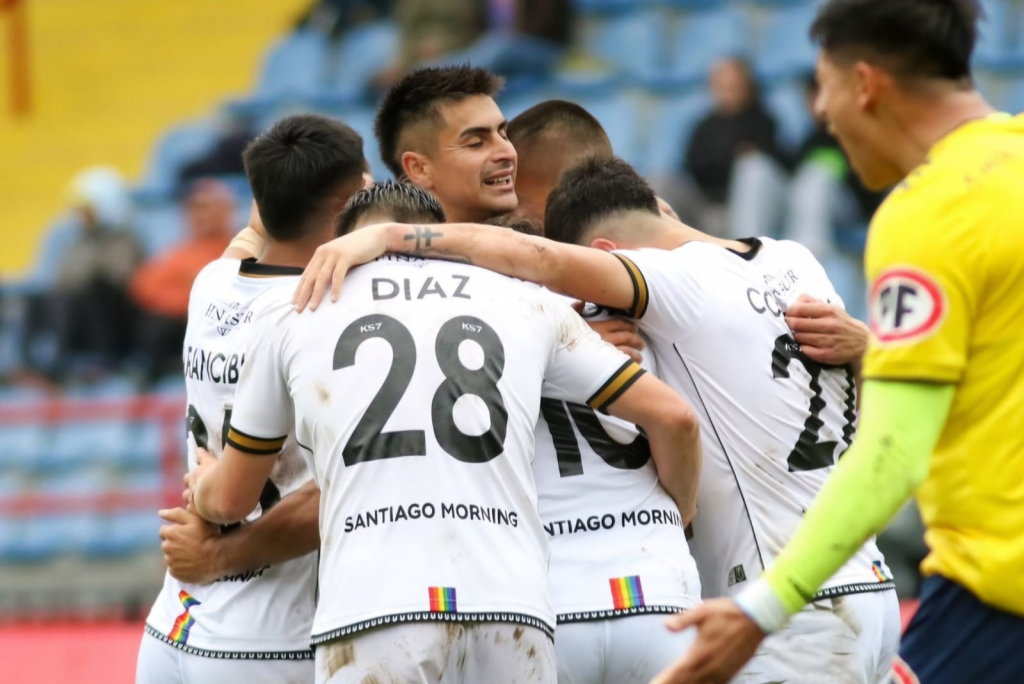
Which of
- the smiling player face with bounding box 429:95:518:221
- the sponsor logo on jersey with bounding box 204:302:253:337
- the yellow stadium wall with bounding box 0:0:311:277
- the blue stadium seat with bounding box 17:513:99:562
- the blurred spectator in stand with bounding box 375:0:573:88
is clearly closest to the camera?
the sponsor logo on jersey with bounding box 204:302:253:337

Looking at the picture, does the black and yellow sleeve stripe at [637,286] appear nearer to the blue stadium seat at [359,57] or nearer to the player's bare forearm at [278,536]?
the player's bare forearm at [278,536]

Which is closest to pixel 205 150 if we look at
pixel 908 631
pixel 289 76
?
pixel 289 76

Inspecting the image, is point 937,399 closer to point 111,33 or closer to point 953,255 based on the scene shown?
point 953,255

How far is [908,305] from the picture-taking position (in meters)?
2.93

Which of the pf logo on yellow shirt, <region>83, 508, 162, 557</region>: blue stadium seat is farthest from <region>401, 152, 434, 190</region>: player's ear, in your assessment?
<region>83, 508, 162, 557</region>: blue stadium seat

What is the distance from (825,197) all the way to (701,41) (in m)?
3.69

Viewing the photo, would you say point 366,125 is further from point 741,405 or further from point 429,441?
point 429,441

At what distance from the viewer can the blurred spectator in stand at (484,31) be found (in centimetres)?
1400

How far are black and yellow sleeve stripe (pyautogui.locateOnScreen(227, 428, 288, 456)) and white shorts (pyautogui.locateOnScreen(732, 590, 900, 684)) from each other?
55.1 inches

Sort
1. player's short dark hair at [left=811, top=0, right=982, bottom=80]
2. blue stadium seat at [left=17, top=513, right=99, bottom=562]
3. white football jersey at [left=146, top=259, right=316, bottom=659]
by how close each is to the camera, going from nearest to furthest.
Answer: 1. player's short dark hair at [left=811, top=0, right=982, bottom=80]
2. white football jersey at [left=146, top=259, right=316, bottom=659]
3. blue stadium seat at [left=17, top=513, right=99, bottom=562]

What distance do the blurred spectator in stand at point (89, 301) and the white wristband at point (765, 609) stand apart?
35.4 feet

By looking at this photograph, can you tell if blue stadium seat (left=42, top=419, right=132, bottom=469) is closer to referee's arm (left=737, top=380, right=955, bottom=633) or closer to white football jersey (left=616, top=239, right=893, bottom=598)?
white football jersey (left=616, top=239, right=893, bottom=598)

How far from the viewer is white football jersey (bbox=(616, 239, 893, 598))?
4.24 meters

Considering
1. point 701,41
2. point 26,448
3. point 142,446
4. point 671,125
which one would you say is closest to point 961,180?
point 671,125
